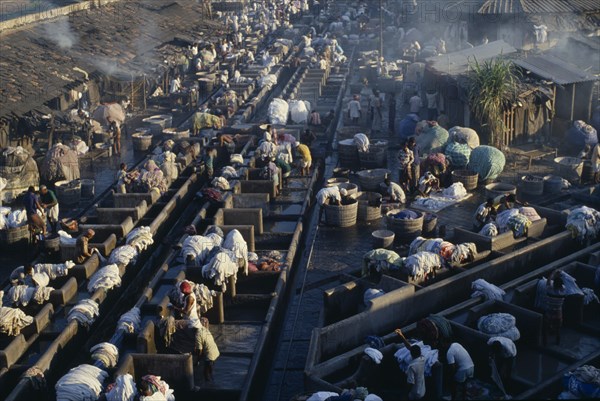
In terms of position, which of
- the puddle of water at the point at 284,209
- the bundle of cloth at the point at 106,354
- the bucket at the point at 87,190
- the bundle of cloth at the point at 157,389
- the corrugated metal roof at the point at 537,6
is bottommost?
the puddle of water at the point at 284,209

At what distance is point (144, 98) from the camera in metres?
33.0

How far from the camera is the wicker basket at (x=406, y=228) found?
18.0m

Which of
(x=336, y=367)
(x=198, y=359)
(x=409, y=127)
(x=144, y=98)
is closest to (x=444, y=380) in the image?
(x=336, y=367)

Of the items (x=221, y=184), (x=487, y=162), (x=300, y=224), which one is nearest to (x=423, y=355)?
(x=300, y=224)

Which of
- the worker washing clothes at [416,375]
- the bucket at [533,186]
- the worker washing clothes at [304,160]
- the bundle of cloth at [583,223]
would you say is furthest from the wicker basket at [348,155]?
the worker washing clothes at [416,375]

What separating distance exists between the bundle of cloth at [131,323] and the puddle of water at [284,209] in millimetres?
6628

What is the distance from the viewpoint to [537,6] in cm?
3550

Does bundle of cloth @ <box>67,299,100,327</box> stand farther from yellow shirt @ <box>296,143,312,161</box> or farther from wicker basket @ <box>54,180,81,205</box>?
yellow shirt @ <box>296,143,312,161</box>

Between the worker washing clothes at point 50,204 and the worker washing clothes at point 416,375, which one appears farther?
the worker washing clothes at point 50,204

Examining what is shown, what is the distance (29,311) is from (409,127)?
14.8 meters

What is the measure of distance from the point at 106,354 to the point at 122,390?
1397mm

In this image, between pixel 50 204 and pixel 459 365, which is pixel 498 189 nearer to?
pixel 459 365

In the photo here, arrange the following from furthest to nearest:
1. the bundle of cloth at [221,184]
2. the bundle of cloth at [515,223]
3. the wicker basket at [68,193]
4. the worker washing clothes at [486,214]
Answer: the wicker basket at [68,193], the bundle of cloth at [221,184], the worker washing clothes at [486,214], the bundle of cloth at [515,223]

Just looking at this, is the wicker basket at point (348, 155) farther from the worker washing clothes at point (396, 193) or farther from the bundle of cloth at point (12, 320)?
the bundle of cloth at point (12, 320)
